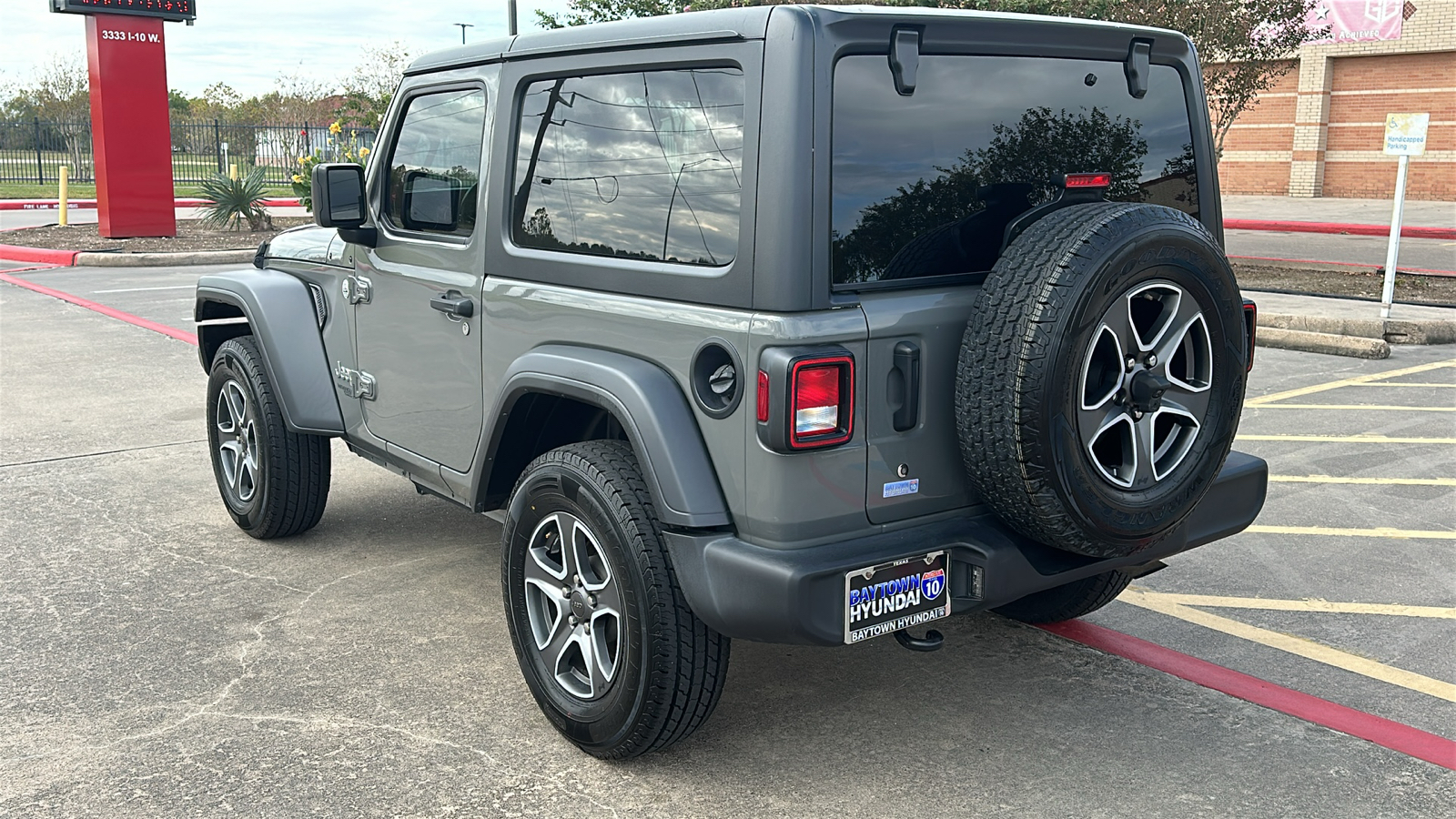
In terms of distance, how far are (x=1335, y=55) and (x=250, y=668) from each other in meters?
32.4

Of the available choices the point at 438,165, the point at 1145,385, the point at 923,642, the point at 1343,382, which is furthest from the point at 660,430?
the point at 1343,382

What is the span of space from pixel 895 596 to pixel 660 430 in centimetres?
70

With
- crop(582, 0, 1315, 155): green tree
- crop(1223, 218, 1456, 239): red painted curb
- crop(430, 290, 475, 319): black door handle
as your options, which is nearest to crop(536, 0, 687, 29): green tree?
crop(582, 0, 1315, 155): green tree

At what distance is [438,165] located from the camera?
14.0 ft

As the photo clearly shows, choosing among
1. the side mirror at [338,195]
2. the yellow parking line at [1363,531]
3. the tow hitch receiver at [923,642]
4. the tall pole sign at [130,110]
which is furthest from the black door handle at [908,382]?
the tall pole sign at [130,110]

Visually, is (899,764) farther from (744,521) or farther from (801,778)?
(744,521)

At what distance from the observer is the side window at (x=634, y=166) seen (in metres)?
3.13

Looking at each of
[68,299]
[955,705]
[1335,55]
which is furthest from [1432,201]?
[955,705]

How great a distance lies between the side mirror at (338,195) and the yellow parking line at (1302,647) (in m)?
3.19

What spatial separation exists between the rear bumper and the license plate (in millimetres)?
24

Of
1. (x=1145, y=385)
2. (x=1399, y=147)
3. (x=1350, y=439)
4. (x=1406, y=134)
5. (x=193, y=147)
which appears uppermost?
(x=193, y=147)

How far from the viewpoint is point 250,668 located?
4.05 metres

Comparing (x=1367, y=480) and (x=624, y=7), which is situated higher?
(x=624, y=7)

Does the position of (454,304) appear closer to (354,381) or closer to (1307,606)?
(354,381)
